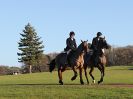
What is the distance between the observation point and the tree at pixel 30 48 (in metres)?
107

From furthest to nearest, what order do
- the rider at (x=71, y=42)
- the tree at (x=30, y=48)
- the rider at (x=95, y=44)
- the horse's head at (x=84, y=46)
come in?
the tree at (x=30, y=48) → the rider at (x=71, y=42) → the rider at (x=95, y=44) → the horse's head at (x=84, y=46)

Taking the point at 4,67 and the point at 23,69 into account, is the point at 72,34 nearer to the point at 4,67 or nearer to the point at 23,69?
the point at 23,69

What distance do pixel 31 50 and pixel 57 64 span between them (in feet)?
252

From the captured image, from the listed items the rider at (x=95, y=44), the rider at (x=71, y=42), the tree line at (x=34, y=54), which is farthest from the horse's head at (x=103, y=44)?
the tree line at (x=34, y=54)

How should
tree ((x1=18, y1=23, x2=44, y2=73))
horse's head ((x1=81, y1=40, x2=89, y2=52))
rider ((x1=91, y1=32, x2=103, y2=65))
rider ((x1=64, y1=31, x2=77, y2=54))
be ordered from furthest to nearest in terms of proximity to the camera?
tree ((x1=18, y1=23, x2=44, y2=73)) < rider ((x1=64, y1=31, x2=77, y2=54)) < rider ((x1=91, y1=32, x2=103, y2=65)) < horse's head ((x1=81, y1=40, x2=89, y2=52))

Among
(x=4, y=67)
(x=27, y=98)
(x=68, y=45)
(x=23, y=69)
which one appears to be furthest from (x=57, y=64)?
(x=4, y=67)

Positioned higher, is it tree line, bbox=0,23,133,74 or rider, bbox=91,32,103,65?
tree line, bbox=0,23,133,74

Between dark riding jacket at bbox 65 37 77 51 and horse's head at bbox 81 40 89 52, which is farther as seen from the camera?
dark riding jacket at bbox 65 37 77 51

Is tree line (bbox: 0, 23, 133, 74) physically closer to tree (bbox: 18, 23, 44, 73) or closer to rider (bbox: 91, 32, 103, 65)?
Result: tree (bbox: 18, 23, 44, 73)

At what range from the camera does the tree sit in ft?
351

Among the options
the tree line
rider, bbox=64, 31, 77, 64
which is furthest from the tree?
rider, bbox=64, 31, 77, 64

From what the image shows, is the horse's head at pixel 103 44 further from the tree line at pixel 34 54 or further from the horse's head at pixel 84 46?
the tree line at pixel 34 54

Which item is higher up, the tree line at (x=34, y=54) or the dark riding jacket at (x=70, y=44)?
the tree line at (x=34, y=54)

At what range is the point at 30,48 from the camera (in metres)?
109
